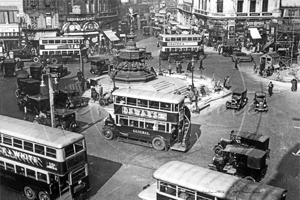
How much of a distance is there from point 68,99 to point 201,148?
556 inches

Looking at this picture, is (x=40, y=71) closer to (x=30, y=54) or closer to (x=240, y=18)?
(x=30, y=54)

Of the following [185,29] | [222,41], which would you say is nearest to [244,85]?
[222,41]

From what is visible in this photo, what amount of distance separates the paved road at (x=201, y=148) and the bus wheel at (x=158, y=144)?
0.38 m

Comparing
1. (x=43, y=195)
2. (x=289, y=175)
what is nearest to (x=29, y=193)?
(x=43, y=195)

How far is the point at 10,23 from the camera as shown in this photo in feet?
217

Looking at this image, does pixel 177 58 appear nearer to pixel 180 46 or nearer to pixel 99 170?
pixel 180 46

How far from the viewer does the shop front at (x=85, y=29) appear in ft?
217

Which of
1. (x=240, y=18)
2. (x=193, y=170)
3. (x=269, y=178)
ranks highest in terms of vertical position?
(x=240, y=18)

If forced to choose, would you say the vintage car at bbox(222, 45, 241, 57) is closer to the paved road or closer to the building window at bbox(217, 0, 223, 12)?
the building window at bbox(217, 0, 223, 12)

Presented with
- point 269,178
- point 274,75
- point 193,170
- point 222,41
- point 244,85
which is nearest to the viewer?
point 193,170

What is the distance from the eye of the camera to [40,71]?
4525 cm

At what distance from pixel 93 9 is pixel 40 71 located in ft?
89.1

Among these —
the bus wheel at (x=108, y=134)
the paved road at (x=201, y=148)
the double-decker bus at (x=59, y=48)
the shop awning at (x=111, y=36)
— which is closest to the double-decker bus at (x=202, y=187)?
the paved road at (x=201, y=148)

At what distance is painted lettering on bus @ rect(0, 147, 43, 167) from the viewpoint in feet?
61.6
